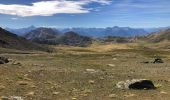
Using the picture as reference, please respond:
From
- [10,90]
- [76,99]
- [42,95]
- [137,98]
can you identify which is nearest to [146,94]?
[137,98]

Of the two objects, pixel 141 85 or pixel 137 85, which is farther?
pixel 141 85

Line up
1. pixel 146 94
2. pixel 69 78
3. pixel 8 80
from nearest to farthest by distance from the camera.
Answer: pixel 146 94 → pixel 8 80 → pixel 69 78

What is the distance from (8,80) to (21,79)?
1811 millimetres

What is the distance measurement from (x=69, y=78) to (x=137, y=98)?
11764 millimetres

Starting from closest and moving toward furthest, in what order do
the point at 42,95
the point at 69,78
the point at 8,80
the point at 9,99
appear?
the point at 9,99, the point at 42,95, the point at 8,80, the point at 69,78

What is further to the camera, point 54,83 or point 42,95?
point 54,83

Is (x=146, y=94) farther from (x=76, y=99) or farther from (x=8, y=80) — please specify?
(x=8, y=80)

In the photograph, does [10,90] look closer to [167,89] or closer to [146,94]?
[146,94]

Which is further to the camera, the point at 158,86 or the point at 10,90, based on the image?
the point at 158,86

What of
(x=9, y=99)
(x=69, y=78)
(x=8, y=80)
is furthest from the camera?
(x=69, y=78)

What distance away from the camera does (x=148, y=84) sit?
119 ft

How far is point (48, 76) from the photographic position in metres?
41.7

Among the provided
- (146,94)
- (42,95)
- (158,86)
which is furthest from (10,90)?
(158,86)

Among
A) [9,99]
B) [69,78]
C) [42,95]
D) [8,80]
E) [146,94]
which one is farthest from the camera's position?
[69,78]
